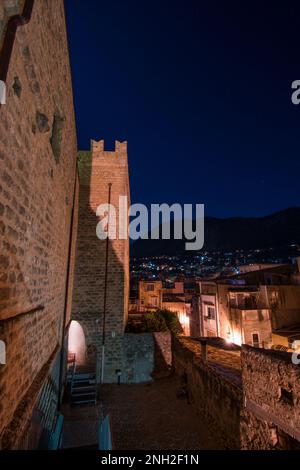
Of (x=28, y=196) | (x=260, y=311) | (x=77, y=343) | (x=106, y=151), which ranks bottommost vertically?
(x=77, y=343)

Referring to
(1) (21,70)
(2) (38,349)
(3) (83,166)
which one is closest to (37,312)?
(2) (38,349)

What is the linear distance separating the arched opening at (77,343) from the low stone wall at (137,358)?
205 cm

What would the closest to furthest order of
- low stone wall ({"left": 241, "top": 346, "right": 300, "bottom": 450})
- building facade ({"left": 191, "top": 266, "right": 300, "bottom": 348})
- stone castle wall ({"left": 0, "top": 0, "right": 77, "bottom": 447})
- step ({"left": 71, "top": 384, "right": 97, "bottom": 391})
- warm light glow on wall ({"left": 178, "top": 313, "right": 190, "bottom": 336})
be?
stone castle wall ({"left": 0, "top": 0, "right": 77, "bottom": 447}), low stone wall ({"left": 241, "top": 346, "right": 300, "bottom": 450}), step ({"left": 71, "top": 384, "right": 97, "bottom": 391}), building facade ({"left": 191, "top": 266, "right": 300, "bottom": 348}), warm light glow on wall ({"left": 178, "top": 313, "right": 190, "bottom": 336})

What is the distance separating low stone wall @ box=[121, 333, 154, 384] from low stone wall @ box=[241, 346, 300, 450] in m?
7.76

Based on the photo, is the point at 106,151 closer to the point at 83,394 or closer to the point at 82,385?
the point at 82,385

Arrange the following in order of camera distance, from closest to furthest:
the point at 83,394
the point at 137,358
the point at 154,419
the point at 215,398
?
the point at 215,398 < the point at 154,419 < the point at 83,394 < the point at 137,358

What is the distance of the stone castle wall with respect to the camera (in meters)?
2.64

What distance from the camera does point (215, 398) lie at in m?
7.37

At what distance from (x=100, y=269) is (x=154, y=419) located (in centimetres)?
671

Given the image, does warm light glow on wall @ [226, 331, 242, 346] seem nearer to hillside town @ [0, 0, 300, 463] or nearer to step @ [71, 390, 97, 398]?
hillside town @ [0, 0, 300, 463]

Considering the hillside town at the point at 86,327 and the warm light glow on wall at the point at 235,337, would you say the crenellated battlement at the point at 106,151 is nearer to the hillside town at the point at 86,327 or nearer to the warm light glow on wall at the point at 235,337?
the hillside town at the point at 86,327

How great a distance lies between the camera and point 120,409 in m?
9.46

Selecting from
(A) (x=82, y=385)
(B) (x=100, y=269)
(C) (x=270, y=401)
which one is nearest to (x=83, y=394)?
(A) (x=82, y=385)

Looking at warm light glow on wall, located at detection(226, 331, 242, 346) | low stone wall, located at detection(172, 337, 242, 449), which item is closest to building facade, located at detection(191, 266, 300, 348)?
warm light glow on wall, located at detection(226, 331, 242, 346)
